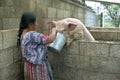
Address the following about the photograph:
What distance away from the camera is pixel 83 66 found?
357cm

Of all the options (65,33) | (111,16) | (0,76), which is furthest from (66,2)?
(111,16)

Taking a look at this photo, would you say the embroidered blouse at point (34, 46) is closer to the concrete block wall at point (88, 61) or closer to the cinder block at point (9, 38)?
the cinder block at point (9, 38)

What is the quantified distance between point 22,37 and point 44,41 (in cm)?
33

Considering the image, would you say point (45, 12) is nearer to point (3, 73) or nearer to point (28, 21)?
point (28, 21)

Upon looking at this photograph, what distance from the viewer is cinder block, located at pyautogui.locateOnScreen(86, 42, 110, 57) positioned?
A: 3.38 m

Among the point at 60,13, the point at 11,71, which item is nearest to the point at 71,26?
the point at 11,71

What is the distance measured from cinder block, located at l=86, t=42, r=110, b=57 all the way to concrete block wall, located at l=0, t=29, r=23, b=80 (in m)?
1.12

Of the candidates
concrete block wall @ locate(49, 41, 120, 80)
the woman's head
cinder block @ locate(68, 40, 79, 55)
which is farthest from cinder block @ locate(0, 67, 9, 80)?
cinder block @ locate(68, 40, 79, 55)

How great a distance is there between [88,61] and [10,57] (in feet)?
4.05

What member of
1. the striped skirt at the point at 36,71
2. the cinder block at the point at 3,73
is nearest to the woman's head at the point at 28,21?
the striped skirt at the point at 36,71

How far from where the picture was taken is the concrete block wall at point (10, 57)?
2.90 meters

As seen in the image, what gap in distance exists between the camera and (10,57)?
314 centimetres

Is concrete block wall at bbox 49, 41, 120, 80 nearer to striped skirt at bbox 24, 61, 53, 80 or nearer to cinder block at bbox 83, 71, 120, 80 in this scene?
cinder block at bbox 83, 71, 120, 80

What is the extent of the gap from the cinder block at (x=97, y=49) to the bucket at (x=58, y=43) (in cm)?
42
